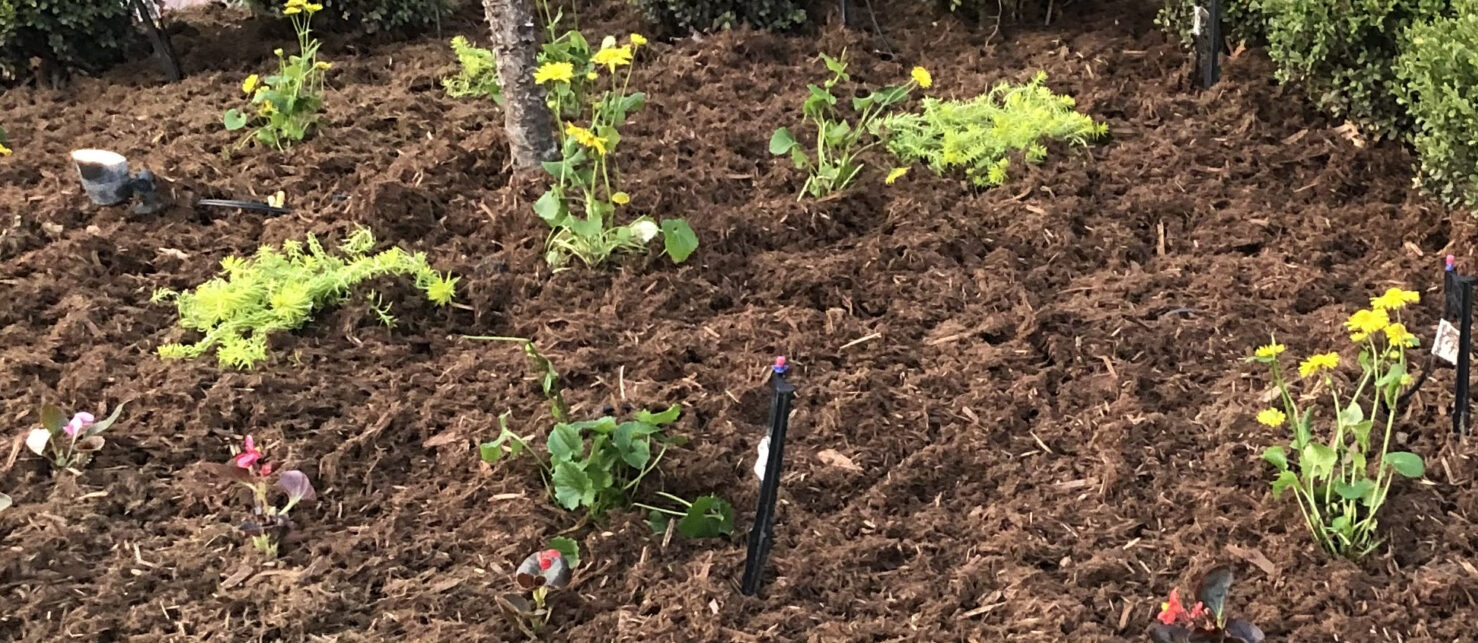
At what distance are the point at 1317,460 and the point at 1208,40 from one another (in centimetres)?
198

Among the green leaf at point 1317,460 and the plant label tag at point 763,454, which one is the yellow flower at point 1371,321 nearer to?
the green leaf at point 1317,460

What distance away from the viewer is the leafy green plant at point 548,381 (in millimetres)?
2287

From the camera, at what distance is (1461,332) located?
7.00 feet

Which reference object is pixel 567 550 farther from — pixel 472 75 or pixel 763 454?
pixel 472 75

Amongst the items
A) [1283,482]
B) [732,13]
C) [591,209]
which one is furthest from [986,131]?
[1283,482]

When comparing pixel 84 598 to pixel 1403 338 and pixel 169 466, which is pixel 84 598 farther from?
pixel 1403 338

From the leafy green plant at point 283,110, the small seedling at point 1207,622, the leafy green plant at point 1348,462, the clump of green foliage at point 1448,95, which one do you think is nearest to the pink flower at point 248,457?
the leafy green plant at point 283,110

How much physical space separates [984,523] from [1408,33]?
5.84 ft

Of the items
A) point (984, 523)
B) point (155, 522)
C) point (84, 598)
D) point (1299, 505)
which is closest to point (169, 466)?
point (155, 522)

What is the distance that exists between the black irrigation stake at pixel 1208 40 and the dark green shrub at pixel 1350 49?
0.14 metres

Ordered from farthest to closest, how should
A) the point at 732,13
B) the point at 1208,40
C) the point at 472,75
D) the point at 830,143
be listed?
the point at 732,13, the point at 472,75, the point at 1208,40, the point at 830,143

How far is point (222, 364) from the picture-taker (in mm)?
2553

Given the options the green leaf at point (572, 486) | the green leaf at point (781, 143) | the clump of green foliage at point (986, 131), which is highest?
the green leaf at point (781, 143)

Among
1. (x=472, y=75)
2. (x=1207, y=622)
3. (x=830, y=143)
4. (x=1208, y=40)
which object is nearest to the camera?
(x=1207, y=622)
